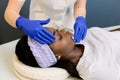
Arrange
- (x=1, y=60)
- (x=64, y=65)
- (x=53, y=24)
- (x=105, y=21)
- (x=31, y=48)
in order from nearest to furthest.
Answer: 1. (x=31, y=48)
2. (x=64, y=65)
3. (x=1, y=60)
4. (x=53, y=24)
5. (x=105, y=21)

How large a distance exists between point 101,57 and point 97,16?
88 centimetres

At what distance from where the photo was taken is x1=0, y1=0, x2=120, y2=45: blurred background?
195 centimetres

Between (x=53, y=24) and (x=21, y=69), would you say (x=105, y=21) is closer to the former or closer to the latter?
(x=53, y=24)

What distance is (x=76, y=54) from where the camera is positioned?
1386 millimetres

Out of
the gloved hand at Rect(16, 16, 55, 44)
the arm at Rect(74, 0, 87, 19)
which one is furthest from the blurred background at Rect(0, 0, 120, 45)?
the gloved hand at Rect(16, 16, 55, 44)

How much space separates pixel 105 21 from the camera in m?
2.22

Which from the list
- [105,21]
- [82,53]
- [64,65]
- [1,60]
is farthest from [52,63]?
[105,21]

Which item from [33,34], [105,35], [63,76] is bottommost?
[63,76]

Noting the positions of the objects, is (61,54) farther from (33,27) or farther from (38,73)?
(33,27)

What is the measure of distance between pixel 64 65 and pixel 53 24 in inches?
13.3

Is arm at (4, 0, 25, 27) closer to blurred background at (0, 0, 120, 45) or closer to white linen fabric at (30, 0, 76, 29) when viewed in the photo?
white linen fabric at (30, 0, 76, 29)

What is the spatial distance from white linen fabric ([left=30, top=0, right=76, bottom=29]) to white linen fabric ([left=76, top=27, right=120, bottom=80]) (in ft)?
0.70

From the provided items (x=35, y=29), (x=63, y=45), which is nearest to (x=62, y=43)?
(x=63, y=45)

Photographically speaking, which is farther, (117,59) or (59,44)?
(117,59)
